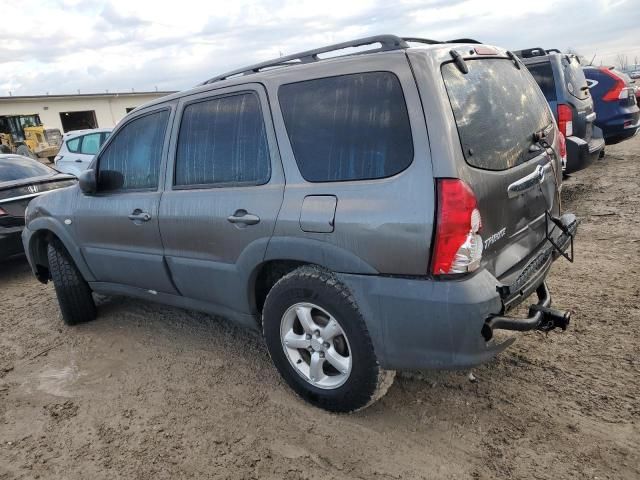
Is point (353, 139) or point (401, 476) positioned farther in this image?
point (353, 139)

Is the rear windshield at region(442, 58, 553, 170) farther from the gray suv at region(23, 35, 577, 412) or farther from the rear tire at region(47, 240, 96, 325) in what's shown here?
the rear tire at region(47, 240, 96, 325)

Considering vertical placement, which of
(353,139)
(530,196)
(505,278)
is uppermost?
(353,139)

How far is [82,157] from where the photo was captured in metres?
11.3

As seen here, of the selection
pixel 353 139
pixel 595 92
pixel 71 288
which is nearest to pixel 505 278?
pixel 353 139

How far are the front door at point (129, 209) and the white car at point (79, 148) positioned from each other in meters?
8.03

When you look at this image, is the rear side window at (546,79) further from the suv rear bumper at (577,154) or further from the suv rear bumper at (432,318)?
the suv rear bumper at (432,318)

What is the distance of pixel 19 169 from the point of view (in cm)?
697

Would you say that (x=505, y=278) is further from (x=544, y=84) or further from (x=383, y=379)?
(x=544, y=84)

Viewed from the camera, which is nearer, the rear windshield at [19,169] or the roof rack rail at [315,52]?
the roof rack rail at [315,52]

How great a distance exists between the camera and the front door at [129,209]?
11.6ft

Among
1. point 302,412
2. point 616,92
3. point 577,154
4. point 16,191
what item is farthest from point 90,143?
point 616,92

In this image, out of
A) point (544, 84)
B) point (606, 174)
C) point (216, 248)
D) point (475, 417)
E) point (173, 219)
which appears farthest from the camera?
point (606, 174)

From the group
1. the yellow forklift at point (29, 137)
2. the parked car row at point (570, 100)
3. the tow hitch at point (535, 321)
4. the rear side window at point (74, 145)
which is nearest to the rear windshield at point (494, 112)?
the tow hitch at point (535, 321)

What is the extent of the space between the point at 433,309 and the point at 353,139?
91cm
